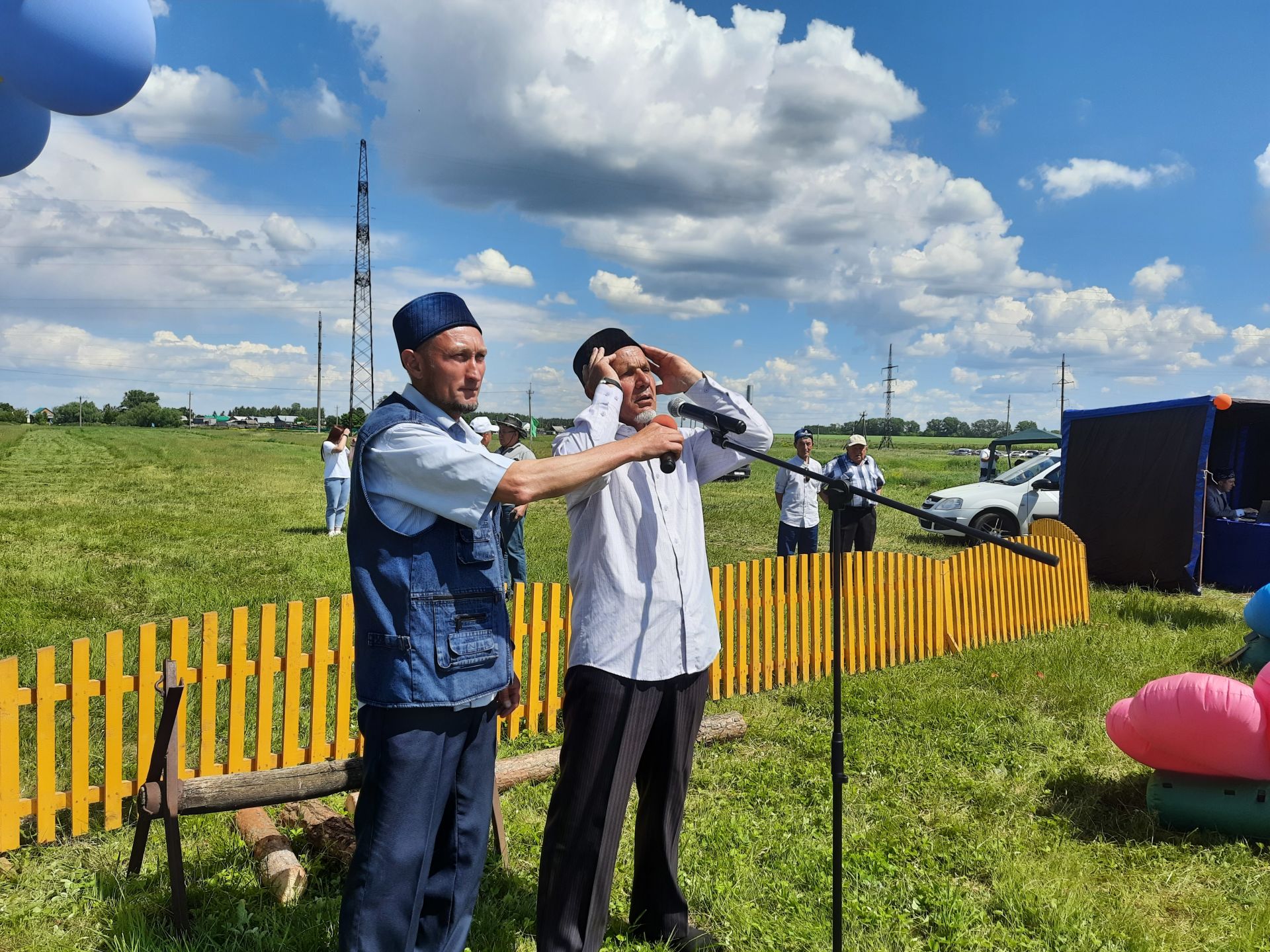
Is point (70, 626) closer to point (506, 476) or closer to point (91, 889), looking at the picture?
point (91, 889)

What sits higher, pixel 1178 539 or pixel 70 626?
pixel 1178 539

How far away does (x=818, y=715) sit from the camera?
5.69m

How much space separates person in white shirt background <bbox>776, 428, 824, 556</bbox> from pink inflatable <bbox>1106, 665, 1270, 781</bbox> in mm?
5039

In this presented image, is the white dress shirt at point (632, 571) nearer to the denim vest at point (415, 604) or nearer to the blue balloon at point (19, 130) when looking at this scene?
the denim vest at point (415, 604)

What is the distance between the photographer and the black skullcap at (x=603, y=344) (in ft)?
8.80

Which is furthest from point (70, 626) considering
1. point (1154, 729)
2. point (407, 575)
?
point (1154, 729)

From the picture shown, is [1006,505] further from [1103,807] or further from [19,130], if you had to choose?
[19,130]

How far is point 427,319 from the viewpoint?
222cm

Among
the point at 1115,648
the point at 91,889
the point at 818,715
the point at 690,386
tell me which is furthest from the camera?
the point at 1115,648

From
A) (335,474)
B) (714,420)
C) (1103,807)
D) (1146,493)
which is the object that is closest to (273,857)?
(714,420)

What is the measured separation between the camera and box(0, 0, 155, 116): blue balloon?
10.3 ft

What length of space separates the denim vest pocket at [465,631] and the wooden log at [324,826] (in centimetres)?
173

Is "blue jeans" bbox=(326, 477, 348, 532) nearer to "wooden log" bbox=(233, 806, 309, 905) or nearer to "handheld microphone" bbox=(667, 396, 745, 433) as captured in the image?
"wooden log" bbox=(233, 806, 309, 905)

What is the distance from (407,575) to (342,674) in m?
2.83
